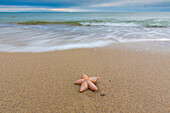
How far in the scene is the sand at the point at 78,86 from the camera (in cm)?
169

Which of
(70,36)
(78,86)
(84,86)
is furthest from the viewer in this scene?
(70,36)

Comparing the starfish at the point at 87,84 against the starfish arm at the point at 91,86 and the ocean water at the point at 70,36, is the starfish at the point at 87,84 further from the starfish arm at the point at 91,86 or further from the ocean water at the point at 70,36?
the ocean water at the point at 70,36

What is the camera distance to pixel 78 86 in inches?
83.1

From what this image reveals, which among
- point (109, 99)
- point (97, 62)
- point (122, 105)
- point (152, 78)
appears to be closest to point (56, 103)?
point (109, 99)

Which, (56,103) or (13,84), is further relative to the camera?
(13,84)

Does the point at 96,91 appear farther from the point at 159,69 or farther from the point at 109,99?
the point at 159,69

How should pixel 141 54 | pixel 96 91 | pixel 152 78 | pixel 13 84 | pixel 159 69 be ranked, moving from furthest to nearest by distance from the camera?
pixel 141 54, pixel 159 69, pixel 152 78, pixel 13 84, pixel 96 91

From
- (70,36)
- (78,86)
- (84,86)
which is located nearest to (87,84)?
(84,86)

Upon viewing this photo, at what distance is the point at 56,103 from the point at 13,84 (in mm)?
1038

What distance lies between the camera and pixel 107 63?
3.04m

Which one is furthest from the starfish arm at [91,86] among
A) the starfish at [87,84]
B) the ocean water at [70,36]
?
the ocean water at [70,36]

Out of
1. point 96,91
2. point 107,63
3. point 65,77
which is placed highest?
point 107,63

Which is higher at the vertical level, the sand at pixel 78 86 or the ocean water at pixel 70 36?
the ocean water at pixel 70 36

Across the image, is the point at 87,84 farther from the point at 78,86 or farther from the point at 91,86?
the point at 78,86
